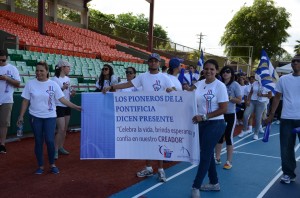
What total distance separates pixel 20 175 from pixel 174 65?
335cm

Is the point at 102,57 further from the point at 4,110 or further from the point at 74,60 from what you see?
the point at 4,110

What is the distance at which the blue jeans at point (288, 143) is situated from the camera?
5793 mm

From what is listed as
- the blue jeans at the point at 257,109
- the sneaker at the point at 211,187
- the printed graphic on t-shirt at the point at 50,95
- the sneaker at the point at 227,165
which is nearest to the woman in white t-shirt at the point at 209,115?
the sneaker at the point at 211,187

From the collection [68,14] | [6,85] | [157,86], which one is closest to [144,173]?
[157,86]

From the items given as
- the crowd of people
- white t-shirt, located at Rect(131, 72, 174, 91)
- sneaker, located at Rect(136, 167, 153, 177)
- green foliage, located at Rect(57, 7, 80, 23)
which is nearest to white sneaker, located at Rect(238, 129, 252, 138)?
the crowd of people

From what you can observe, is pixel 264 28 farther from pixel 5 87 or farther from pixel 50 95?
pixel 50 95

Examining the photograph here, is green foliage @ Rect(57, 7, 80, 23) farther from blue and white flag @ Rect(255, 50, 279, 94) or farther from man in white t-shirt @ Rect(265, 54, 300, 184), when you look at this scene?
man in white t-shirt @ Rect(265, 54, 300, 184)

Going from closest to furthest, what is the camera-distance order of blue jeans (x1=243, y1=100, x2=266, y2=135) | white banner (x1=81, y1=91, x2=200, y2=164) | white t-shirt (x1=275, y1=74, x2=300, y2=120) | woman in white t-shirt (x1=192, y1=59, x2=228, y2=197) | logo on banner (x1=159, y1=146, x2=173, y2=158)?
woman in white t-shirt (x1=192, y1=59, x2=228, y2=197)
white banner (x1=81, y1=91, x2=200, y2=164)
logo on banner (x1=159, y1=146, x2=173, y2=158)
white t-shirt (x1=275, y1=74, x2=300, y2=120)
blue jeans (x1=243, y1=100, x2=266, y2=135)

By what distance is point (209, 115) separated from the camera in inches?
186

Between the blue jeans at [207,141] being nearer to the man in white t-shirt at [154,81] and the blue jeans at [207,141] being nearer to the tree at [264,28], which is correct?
the man in white t-shirt at [154,81]

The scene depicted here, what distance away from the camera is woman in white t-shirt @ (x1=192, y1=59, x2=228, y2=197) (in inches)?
187

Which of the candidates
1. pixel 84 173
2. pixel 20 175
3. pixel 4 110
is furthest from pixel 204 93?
pixel 4 110

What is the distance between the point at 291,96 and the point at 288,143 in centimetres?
83

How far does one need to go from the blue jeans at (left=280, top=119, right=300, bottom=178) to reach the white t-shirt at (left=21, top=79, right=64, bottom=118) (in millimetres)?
3912
